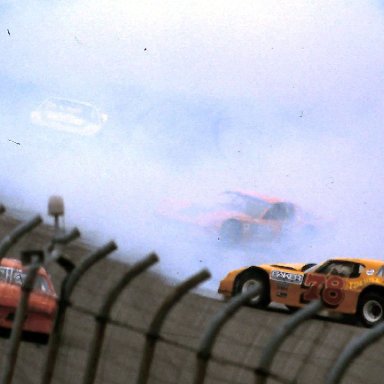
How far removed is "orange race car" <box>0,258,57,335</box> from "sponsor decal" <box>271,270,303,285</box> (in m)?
8.05

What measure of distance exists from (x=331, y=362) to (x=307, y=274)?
1082cm

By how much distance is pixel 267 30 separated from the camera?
1030 inches

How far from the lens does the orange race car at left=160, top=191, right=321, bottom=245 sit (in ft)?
78.3

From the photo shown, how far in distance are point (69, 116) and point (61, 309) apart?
20.0m

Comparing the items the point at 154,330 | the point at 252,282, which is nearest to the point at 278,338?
the point at 154,330

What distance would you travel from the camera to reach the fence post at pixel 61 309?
6.36 m

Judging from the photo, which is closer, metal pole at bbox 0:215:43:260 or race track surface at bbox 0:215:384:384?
race track surface at bbox 0:215:384:384

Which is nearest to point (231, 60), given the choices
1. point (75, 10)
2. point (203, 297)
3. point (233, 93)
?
point (233, 93)

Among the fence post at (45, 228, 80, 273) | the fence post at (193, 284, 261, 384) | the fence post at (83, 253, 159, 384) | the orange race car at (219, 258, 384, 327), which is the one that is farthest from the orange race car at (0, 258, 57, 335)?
the orange race car at (219, 258, 384, 327)

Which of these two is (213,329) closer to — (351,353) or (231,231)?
(351,353)

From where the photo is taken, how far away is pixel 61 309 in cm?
668

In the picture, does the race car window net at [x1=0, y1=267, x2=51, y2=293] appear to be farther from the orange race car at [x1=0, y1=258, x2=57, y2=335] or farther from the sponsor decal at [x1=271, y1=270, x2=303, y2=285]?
the sponsor decal at [x1=271, y1=270, x2=303, y2=285]

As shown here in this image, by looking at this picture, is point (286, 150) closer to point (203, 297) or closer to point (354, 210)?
point (354, 210)

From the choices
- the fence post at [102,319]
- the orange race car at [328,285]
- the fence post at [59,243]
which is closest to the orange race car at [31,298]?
the fence post at [59,243]
